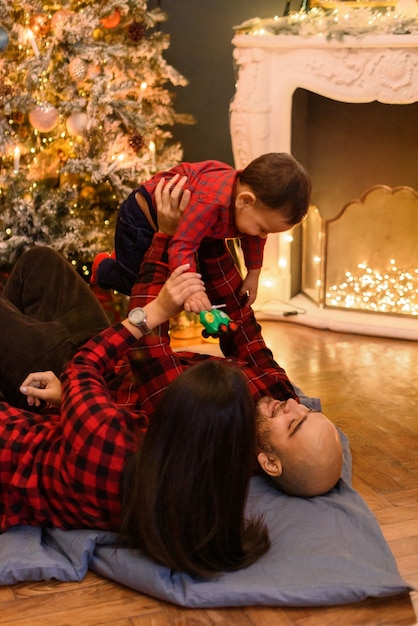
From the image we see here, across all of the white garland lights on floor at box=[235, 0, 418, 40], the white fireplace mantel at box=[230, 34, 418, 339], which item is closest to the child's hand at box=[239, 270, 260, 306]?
the white fireplace mantel at box=[230, 34, 418, 339]

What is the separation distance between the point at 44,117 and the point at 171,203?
115cm

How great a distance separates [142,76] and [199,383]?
2.31 meters

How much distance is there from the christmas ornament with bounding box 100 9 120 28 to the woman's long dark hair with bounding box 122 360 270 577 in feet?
7.32

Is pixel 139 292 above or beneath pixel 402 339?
above

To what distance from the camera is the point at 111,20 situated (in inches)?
138

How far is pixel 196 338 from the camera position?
12.6 feet

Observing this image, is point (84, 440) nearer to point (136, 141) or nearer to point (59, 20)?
point (136, 141)

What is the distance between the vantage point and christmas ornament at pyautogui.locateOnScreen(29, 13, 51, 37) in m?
3.33

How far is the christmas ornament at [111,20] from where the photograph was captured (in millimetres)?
3485

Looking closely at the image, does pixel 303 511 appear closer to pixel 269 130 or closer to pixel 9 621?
pixel 9 621

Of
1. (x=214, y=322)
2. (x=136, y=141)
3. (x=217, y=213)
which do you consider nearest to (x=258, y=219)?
(x=217, y=213)

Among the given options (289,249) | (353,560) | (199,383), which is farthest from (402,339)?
(199,383)

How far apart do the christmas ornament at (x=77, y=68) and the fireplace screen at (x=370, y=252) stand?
1266 millimetres

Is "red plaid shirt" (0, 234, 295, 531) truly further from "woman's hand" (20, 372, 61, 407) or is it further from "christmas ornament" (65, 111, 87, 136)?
"christmas ornament" (65, 111, 87, 136)
